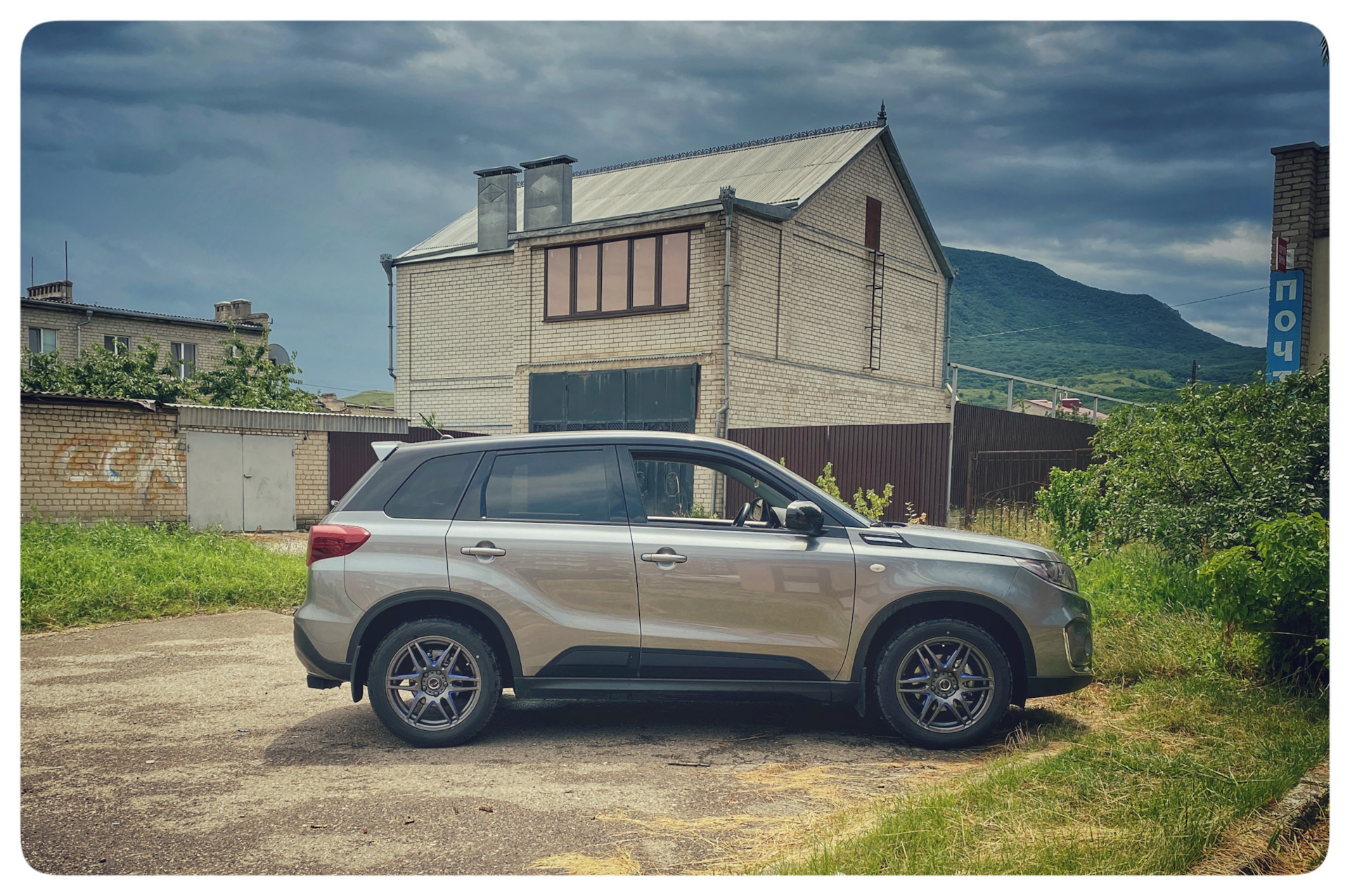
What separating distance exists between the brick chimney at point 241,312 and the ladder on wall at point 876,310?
126 ft

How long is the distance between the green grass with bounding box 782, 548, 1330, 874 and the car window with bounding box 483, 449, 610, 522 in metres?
2.25

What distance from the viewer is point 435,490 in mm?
5559

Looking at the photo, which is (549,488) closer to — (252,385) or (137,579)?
(137,579)

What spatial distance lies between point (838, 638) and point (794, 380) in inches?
650

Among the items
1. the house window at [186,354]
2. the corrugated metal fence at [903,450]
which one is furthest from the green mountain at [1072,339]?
the house window at [186,354]

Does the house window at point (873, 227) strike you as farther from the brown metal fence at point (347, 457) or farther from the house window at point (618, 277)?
the brown metal fence at point (347, 457)

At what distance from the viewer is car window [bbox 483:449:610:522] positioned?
5484 mm

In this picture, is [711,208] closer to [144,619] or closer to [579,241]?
[579,241]

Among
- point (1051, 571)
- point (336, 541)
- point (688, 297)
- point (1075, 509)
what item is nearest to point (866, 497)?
point (688, 297)

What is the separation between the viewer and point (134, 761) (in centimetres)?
512

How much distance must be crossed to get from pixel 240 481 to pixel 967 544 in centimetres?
1695

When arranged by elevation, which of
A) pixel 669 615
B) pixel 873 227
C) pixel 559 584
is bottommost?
pixel 669 615

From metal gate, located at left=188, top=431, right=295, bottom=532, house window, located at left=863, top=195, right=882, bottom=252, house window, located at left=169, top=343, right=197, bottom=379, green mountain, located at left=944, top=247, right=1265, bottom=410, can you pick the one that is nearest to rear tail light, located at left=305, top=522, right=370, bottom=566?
green mountain, located at left=944, top=247, right=1265, bottom=410

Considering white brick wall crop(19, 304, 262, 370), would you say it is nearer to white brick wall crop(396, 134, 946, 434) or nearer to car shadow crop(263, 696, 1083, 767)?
white brick wall crop(396, 134, 946, 434)
